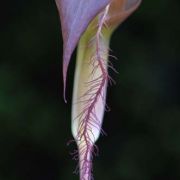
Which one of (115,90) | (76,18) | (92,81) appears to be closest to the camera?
(76,18)

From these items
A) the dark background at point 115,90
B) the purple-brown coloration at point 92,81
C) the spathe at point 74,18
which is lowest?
the dark background at point 115,90

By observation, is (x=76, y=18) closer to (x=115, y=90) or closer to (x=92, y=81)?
(x=92, y=81)

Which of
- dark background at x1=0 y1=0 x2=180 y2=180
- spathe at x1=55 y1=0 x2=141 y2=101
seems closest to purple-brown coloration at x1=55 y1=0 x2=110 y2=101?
spathe at x1=55 y1=0 x2=141 y2=101

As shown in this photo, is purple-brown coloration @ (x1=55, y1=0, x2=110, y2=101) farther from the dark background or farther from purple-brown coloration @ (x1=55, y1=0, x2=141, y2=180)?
the dark background

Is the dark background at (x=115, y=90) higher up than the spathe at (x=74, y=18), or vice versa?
the spathe at (x=74, y=18)

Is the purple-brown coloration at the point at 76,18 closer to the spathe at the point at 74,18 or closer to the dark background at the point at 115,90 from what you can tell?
the spathe at the point at 74,18

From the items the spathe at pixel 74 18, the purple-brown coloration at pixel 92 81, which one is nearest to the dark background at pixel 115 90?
the purple-brown coloration at pixel 92 81

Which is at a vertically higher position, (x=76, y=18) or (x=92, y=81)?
(x=76, y=18)

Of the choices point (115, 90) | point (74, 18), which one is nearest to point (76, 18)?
point (74, 18)
